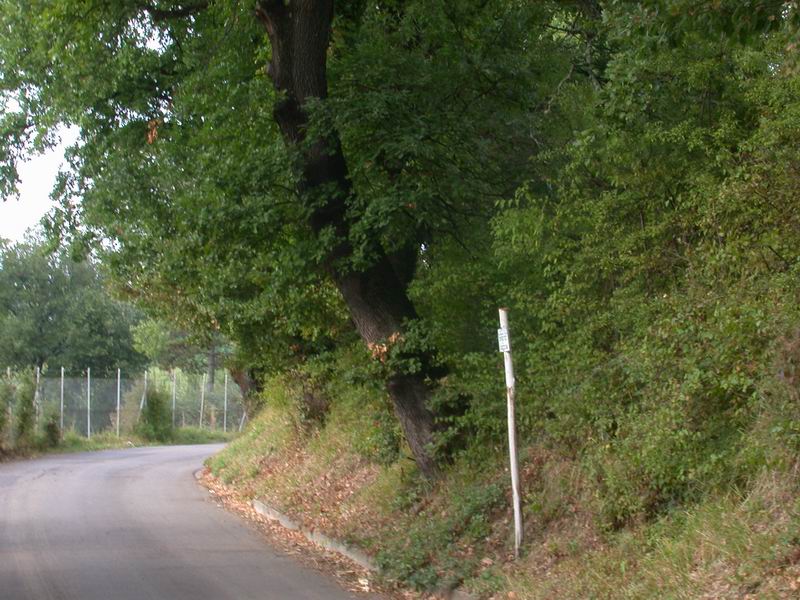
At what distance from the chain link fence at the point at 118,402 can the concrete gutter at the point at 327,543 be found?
642 inches

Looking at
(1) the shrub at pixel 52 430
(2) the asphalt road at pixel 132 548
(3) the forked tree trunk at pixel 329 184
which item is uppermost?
(3) the forked tree trunk at pixel 329 184

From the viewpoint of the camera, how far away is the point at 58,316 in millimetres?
56969

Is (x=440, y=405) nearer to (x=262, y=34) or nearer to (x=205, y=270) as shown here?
(x=205, y=270)

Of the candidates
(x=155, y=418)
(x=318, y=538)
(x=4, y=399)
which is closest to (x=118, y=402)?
(x=155, y=418)

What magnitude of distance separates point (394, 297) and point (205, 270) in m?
2.72

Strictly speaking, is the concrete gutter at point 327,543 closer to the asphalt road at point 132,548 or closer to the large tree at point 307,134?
the asphalt road at point 132,548

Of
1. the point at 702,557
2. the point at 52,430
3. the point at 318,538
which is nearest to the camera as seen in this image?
the point at 702,557

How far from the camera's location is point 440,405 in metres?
12.3

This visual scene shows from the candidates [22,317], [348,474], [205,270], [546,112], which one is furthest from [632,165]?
Result: [22,317]

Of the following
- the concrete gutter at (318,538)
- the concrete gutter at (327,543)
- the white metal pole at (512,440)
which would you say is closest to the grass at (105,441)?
the concrete gutter at (318,538)

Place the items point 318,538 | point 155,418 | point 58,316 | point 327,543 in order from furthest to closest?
point 58,316
point 155,418
point 318,538
point 327,543

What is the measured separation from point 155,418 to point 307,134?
2895 cm

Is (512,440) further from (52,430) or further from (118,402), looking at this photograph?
(118,402)

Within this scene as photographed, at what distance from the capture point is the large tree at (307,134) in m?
12.3
